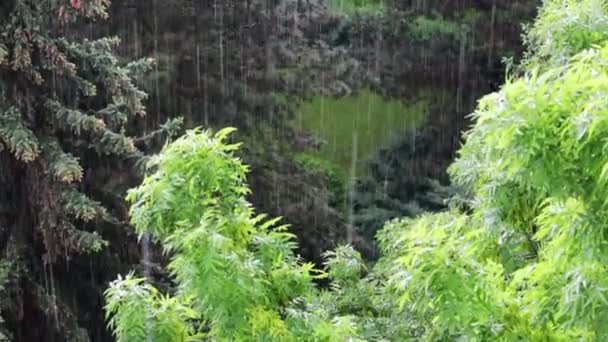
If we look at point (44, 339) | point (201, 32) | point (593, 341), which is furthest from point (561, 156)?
point (201, 32)

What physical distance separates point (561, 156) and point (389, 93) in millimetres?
9914

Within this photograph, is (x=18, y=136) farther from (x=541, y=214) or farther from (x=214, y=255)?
(x=541, y=214)

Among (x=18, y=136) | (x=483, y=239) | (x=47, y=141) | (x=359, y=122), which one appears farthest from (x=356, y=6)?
(x=483, y=239)

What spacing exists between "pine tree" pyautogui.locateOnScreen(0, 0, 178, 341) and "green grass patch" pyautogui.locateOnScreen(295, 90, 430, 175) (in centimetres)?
510

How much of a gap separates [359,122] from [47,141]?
657 cm

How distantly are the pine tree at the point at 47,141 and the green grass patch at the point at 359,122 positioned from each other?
510 centimetres

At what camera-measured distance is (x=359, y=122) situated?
11.6 meters

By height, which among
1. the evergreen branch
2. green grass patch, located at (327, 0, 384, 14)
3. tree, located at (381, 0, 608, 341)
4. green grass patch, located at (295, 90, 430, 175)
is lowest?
green grass patch, located at (295, 90, 430, 175)

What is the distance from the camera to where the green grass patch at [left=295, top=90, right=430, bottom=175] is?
37.1 feet

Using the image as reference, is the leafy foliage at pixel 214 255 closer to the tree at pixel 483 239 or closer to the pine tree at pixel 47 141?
the tree at pixel 483 239

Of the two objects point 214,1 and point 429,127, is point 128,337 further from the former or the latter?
point 429,127

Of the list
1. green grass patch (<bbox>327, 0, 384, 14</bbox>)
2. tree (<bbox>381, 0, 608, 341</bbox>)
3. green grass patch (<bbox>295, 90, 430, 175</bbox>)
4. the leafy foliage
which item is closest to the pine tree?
the leafy foliage

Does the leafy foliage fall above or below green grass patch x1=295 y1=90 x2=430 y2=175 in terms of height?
above

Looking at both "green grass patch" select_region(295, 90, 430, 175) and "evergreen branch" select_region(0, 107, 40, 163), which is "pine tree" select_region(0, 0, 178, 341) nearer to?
"evergreen branch" select_region(0, 107, 40, 163)
